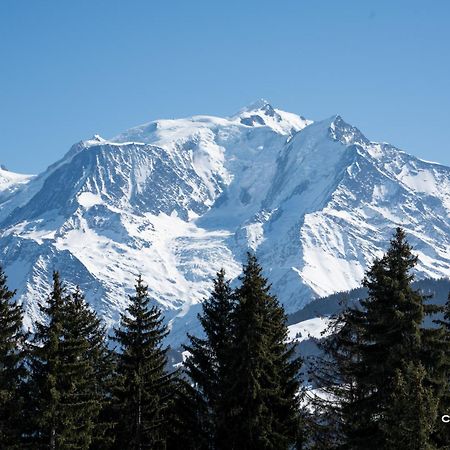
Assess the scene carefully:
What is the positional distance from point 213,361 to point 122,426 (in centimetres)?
670

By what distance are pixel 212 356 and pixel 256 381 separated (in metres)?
5.04

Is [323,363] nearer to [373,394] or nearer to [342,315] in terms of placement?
[342,315]

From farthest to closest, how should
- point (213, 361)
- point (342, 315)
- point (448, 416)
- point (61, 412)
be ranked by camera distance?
point (213, 361) → point (342, 315) → point (61, 412) → point (448, 416)

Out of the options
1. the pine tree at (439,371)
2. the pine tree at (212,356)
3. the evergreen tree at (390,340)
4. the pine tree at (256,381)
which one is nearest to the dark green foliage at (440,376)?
the pine tree at (439,371)

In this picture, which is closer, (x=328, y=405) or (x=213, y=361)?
(x=328, y=405)

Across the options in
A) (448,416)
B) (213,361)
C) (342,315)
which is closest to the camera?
(448,416)

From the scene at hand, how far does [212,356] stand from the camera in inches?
1783

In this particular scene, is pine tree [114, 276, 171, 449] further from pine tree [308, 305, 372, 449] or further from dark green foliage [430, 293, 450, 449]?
dark green foliage [430, 293, 450, 449]

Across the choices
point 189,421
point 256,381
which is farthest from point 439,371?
point 189,421

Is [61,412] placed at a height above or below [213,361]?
below

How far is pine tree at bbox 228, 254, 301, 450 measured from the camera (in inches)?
1613

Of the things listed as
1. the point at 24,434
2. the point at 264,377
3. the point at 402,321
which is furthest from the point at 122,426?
the point at 402,321

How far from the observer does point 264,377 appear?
42219mm

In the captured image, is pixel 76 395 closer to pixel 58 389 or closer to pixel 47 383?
pixel 58 389
